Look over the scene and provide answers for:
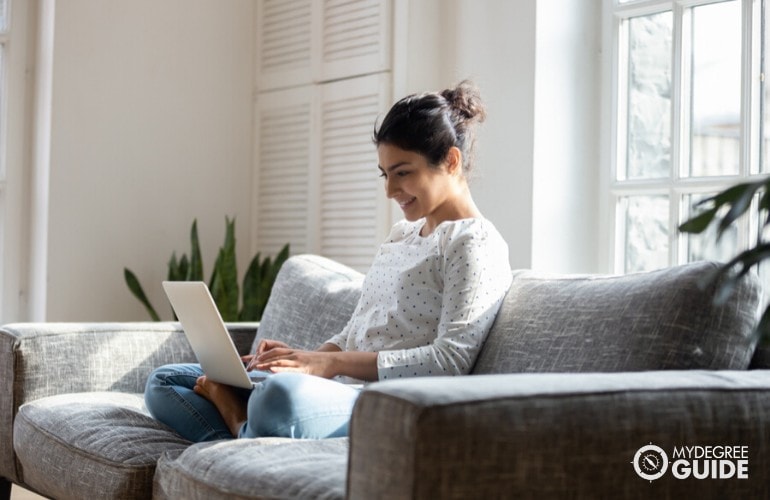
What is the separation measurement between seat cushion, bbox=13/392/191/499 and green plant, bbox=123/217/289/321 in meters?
1.45

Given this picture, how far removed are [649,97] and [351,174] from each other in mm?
1218

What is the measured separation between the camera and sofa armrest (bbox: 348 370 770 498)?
1362 millimetres

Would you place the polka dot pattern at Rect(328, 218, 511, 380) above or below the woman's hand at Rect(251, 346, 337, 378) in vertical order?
A: above

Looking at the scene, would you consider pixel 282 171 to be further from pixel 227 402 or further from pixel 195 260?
pixel 227 402

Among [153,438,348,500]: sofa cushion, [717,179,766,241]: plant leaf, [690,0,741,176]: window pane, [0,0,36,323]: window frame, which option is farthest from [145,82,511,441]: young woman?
[0,0,36,323]: window frame

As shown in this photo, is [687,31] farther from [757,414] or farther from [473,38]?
[757,414]

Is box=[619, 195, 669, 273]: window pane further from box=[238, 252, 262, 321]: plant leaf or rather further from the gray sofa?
box=[238, 252, 262, 321]: plant leaf

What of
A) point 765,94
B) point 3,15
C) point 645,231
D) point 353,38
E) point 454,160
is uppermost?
point 3,15

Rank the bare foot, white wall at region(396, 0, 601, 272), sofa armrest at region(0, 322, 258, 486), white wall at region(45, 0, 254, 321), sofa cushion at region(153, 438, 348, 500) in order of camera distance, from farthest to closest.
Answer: white wall at region(45, 0, 254, 321)
white wall at region(396, 0, 601, 272)
sofa armrest at region(0, 322, 258, 486)
the bare foot
sofa cushion at region(153, 438, 348, 500)

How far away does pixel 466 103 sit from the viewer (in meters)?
2.55

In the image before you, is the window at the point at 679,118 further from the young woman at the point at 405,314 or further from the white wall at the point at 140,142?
the white wall at the point at 140,142

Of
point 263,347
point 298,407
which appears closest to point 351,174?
point 263,347

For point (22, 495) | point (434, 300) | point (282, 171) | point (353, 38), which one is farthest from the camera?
point (282, 171)

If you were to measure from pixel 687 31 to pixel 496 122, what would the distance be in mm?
653
